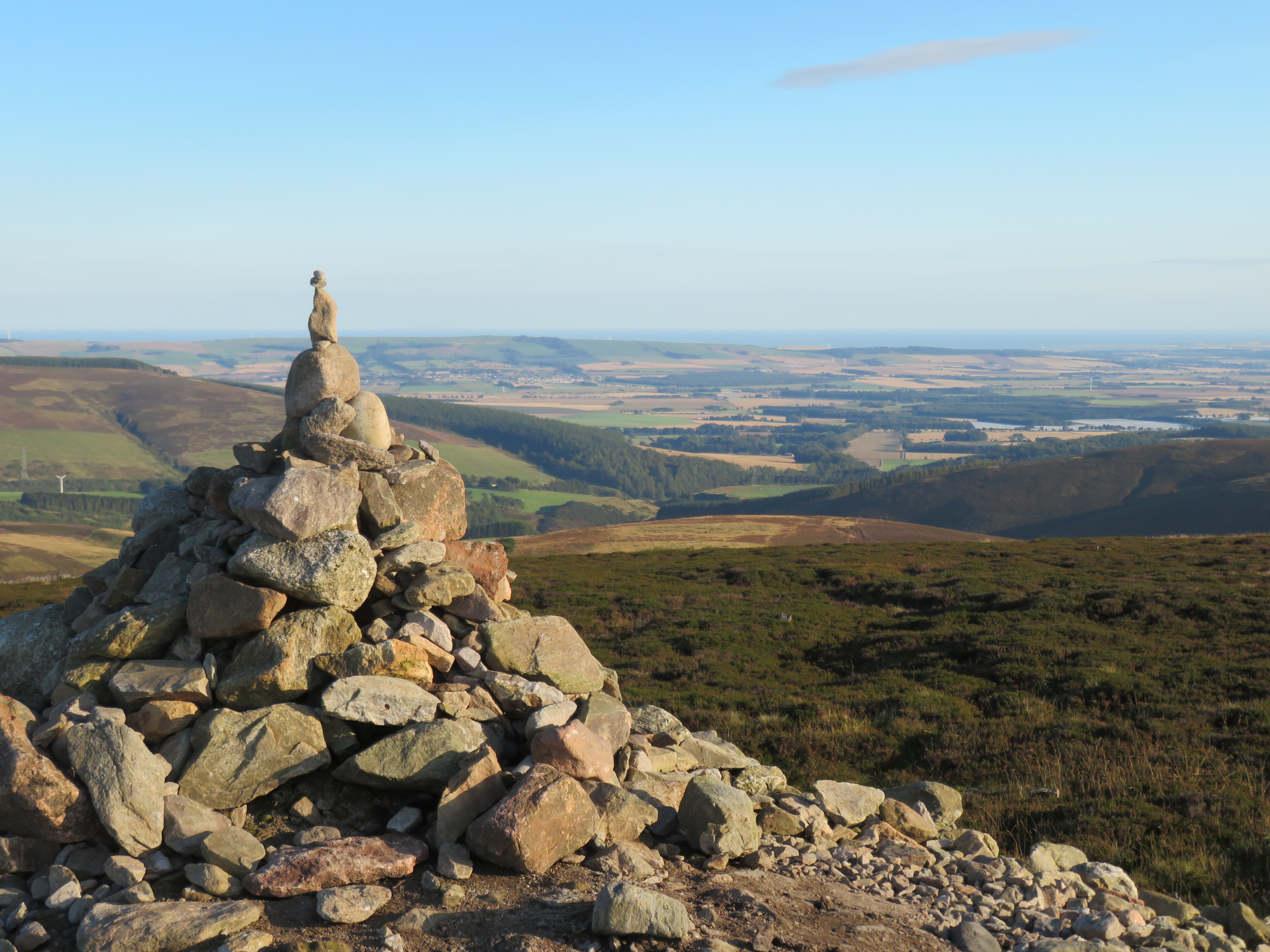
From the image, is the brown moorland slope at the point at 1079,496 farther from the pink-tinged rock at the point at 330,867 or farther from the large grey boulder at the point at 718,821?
the pink-tinged rock at the point at 330,867

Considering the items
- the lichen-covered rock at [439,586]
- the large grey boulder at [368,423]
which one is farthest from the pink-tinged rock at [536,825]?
the large grey boulder at [368,423]

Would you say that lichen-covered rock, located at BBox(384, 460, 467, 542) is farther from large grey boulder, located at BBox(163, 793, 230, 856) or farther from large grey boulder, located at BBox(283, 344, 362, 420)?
large grey boulder, located at BBox(163, 793, 230, 856)

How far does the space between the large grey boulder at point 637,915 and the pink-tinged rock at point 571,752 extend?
3.19 meters

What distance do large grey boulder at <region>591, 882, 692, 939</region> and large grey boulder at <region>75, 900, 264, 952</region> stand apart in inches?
159

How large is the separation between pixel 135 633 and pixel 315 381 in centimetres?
543

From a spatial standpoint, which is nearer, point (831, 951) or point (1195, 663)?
point (831, 951)

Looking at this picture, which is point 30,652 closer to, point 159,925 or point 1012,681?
point 159,925

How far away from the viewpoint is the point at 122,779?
11.1 metres

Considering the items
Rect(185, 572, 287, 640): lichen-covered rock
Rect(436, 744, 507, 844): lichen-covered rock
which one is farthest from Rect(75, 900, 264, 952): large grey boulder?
Rect(185, 572, 287, 640): lichen-covered rock

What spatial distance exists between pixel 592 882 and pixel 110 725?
686 centimetres

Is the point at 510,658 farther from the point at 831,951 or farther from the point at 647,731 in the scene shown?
the point at 831,951

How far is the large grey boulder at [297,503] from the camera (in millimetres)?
13891

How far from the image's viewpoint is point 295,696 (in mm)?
13109

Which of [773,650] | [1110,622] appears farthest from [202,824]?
[1110,622]
